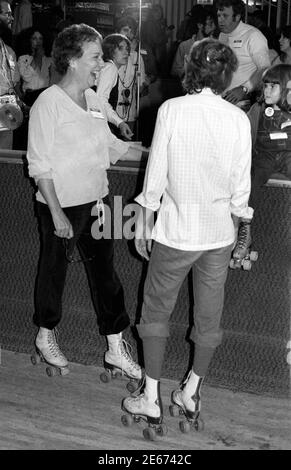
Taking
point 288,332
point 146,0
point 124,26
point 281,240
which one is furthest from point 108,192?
point 146,0

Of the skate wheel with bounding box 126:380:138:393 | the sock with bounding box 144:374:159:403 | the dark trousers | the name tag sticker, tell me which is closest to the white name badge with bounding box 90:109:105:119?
the dark trousers

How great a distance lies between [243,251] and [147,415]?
878mm

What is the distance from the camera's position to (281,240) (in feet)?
12.7

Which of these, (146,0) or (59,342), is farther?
(146,0)

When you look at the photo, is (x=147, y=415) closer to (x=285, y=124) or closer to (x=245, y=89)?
(x=285, y=124)

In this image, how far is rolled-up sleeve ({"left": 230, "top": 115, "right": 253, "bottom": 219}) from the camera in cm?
319

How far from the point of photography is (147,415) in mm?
3516

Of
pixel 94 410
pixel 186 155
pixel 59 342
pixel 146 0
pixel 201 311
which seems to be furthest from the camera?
pixel 146 0

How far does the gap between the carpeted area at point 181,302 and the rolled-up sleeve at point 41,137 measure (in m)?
0.64

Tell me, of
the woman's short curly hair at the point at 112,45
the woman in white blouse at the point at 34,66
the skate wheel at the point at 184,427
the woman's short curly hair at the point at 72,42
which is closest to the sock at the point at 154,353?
the skate wheel at the point at 184,427

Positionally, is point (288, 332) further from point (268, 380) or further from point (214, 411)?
point (214, 411)

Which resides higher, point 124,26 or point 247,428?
point 124,26

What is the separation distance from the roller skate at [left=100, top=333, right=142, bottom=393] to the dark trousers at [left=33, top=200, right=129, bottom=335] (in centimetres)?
7

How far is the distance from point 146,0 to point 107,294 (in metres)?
7.20
